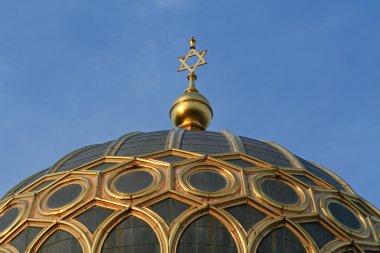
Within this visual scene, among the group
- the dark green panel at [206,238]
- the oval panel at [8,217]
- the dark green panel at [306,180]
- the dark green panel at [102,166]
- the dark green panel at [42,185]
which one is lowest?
the dark green panel at [206,238]

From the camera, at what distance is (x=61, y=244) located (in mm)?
27609

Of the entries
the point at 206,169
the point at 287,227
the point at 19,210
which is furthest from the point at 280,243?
the point at 19,210

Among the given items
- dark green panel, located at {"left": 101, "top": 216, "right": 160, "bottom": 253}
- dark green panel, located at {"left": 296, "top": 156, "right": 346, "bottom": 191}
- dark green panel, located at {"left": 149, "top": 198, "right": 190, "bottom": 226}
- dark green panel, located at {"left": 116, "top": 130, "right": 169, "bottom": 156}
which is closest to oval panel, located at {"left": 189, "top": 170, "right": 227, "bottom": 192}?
dark green panel, located at {"left": 149, "top": 198, "right": 190, "bottom": 226}

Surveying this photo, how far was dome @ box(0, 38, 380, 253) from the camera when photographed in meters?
27.3

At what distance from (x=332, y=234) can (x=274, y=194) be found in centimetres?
142

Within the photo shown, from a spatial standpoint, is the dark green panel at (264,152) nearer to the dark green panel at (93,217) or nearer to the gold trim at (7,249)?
the dark green panel at (93,217)

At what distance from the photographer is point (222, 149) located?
30.0m

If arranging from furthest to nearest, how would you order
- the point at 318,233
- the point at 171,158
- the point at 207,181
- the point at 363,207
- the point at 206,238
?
the point at 363,207, the point at 171,158, the point at 207,181, the point at 318,233, the point at 206,238

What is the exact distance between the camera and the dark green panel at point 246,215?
27.6 metres

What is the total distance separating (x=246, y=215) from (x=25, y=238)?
448 centimetres

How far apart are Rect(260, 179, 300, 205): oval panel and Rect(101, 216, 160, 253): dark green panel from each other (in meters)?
2.69

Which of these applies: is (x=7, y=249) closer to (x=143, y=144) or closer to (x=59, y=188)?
(x=59, y=188)

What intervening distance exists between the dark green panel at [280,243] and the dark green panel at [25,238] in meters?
4.57

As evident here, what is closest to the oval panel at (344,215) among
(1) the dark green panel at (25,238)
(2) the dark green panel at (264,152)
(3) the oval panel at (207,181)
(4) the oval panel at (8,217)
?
(2) the dark green panel at (264,152)
